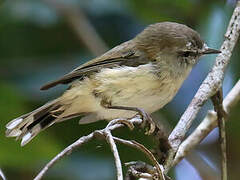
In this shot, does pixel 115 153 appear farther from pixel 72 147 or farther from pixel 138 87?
pixel 138 87

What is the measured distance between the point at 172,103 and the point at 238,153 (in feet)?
2.33

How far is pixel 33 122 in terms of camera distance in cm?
397

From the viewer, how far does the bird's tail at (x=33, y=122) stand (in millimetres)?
3753

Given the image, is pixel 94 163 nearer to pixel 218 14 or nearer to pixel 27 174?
pixel 27 174

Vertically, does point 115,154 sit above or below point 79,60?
above

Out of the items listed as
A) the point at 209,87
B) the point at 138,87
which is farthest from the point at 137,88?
the point at 209,87

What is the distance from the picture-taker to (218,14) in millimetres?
4703

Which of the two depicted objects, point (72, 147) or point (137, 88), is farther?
point (137, 88)

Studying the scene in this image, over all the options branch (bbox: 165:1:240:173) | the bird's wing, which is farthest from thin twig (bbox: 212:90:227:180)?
the bird's wing

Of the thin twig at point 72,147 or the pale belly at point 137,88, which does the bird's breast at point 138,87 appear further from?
the thin twig at point 72,147

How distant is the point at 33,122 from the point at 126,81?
725 millimetres

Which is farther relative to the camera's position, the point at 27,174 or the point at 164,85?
the point at 27,174

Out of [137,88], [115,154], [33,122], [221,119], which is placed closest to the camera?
[115,154]

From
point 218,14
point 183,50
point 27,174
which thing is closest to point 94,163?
point 27,174
